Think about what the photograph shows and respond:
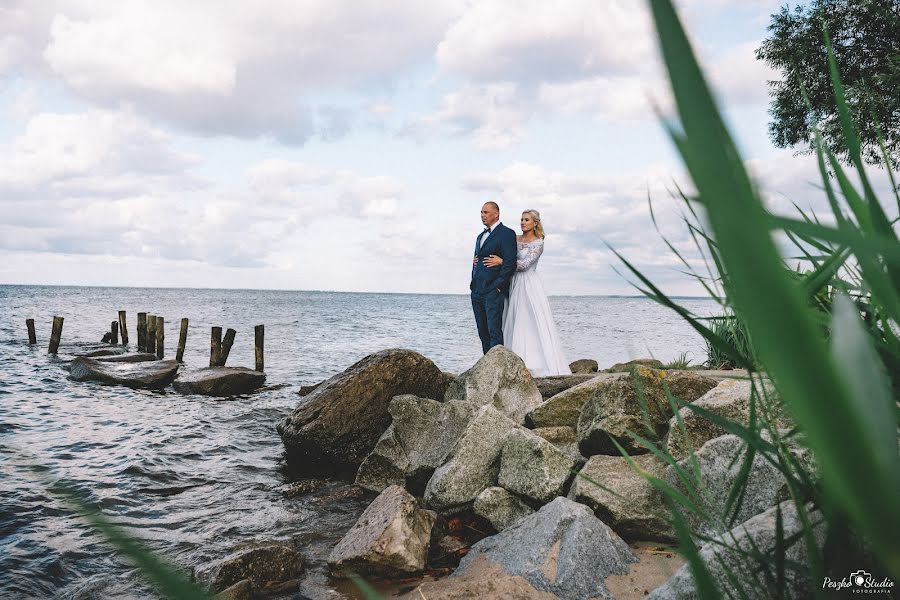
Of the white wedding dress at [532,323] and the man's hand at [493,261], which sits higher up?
the man's hand at [493,261]

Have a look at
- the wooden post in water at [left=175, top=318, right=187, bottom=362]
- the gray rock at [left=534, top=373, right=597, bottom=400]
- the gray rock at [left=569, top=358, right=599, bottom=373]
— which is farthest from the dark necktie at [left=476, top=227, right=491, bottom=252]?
the wooden post in water at [left=175, top=318, right=187, bottom=362]

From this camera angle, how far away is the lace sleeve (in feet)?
32.5

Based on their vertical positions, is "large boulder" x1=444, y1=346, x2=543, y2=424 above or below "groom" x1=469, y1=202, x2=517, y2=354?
below

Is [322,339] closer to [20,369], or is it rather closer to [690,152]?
[20,369]

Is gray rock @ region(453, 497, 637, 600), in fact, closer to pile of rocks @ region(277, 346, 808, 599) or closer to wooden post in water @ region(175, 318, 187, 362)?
pile of rocks @ region(277, 346, 808, 599)

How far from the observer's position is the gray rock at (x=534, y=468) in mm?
4680

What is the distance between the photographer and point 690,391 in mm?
5379

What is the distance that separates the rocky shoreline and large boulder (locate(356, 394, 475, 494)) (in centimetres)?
1

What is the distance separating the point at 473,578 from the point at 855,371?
3873mm

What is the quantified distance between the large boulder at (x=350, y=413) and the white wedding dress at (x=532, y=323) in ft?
9.18

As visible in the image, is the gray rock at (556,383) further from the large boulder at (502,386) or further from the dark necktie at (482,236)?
the dark necktie at (482,236)

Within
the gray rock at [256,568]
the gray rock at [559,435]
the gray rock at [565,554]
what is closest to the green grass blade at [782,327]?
the gray rock at [565,554]

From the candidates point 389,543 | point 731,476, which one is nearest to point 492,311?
point 389,543

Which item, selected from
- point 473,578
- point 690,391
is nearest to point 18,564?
point 473,578
